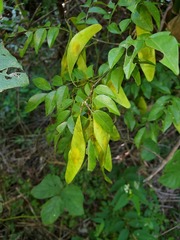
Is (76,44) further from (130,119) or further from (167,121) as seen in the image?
(130,119)

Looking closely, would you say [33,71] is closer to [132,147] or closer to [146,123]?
[132,147]

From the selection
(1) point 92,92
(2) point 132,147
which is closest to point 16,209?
(2) point 132,147

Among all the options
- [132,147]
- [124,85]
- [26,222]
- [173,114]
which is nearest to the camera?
[173,114]

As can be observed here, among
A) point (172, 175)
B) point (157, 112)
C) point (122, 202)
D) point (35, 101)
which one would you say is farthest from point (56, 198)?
point (35, 101)

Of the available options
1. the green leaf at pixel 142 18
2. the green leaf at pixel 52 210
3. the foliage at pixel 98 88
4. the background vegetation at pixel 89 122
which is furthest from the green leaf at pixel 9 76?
the green leaf at pixel 52 210

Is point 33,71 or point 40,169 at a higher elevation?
point 33,71

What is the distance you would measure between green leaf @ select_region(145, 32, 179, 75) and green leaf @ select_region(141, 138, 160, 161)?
1138 millimetres

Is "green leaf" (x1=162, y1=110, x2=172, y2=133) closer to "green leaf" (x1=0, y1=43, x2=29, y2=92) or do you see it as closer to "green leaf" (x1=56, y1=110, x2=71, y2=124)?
"green leaf" (x1=56, y1=110, x2=71, y2=124)

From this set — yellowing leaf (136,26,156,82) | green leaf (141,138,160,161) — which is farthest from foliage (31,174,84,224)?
yellowing leaf (136,26,156,82)

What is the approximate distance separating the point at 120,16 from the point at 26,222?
1.04 meters

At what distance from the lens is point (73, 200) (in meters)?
1.75

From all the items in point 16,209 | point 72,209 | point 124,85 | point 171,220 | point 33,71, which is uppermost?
point 124,85

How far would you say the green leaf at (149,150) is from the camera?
1.81 meters

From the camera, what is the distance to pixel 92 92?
0.88 meters
